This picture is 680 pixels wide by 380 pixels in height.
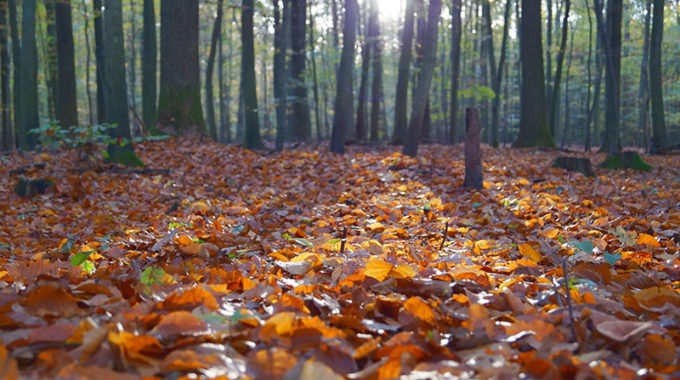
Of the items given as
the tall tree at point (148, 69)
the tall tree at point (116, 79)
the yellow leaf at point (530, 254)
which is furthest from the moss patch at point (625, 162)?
the tall tree at point (148, 69)

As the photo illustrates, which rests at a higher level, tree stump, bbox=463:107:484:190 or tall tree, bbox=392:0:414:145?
tall tree, bbox=392:0:414:145

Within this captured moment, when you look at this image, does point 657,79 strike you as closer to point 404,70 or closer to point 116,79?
point 404,70

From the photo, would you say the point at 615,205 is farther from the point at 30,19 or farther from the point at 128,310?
the point at 30,19

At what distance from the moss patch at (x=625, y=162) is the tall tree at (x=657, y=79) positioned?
19.4 feet

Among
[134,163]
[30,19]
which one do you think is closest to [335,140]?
→ [134,163]

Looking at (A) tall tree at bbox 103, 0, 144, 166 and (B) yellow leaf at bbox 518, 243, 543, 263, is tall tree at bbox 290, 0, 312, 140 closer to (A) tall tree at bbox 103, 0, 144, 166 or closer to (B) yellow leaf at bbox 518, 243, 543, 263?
(A) tall tree at bbox 103, 0, 144, 166

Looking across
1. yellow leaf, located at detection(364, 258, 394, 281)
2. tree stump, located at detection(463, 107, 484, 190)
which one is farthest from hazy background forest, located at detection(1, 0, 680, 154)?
yellow leaf, located at detection(364, 258, 394, 281)

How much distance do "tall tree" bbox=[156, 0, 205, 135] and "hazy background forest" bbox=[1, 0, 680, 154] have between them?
0.83 m

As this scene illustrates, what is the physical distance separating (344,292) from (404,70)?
11.4m

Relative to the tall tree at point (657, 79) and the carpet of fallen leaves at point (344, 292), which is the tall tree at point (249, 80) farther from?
the tall tree at point (657, 79)

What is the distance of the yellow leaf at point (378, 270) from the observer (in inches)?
80.9

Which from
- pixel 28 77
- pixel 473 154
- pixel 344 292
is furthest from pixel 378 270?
pixel 28 77

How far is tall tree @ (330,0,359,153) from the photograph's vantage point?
427 inches

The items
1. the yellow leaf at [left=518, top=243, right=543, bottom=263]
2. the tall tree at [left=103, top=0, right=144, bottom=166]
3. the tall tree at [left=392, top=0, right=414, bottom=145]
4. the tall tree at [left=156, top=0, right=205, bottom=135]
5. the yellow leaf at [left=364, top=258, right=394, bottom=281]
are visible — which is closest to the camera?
the yellow leaf at [left=364, top=258, right=394, bottom=281]
